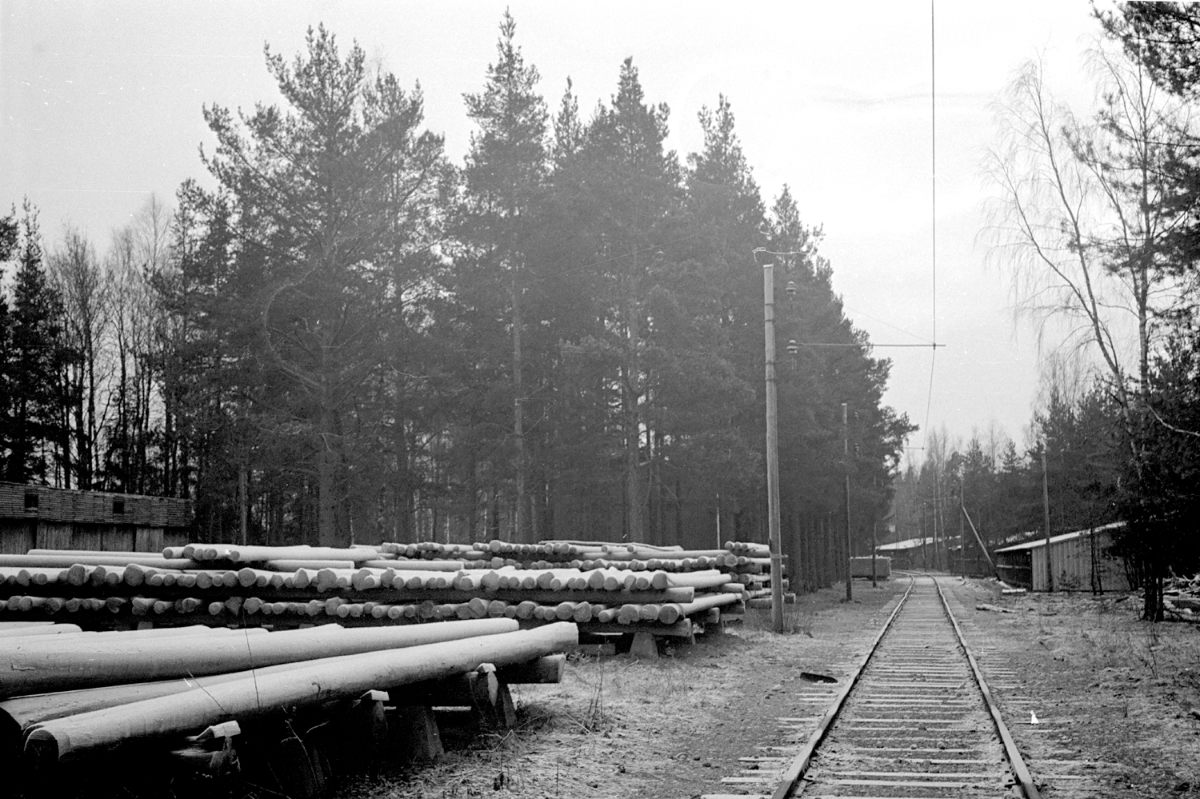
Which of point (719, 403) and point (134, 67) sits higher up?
point (134, 67)


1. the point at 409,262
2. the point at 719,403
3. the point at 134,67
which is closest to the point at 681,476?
the point at 719,403

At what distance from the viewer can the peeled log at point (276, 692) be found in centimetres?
534

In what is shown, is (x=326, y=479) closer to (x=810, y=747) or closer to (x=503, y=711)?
(x=503, y=711)

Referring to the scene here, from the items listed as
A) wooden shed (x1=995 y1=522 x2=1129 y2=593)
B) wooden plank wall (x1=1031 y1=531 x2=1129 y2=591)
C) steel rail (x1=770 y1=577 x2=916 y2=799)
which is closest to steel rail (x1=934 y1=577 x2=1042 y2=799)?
steel rail (x1=770 y1=577 x2=916 y2=799)

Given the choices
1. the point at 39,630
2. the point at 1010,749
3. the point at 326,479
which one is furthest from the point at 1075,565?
the point at 39,630

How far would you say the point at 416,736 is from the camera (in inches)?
355

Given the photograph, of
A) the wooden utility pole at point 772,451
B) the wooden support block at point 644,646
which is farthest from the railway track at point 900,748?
the wooden utility pole at point 772,451

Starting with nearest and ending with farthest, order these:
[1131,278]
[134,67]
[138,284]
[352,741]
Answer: [352,741] < [134,67] < [1131,278] < [138,284]

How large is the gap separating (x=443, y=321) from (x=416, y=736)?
27830 mm

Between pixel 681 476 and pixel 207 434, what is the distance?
49.4ft

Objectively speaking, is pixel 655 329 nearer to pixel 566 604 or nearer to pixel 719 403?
pixel 719 403

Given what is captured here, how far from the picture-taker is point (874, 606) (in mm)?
43062

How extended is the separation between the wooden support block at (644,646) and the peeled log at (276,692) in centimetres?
658

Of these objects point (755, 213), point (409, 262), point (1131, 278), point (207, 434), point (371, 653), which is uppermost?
point (755, 213)
